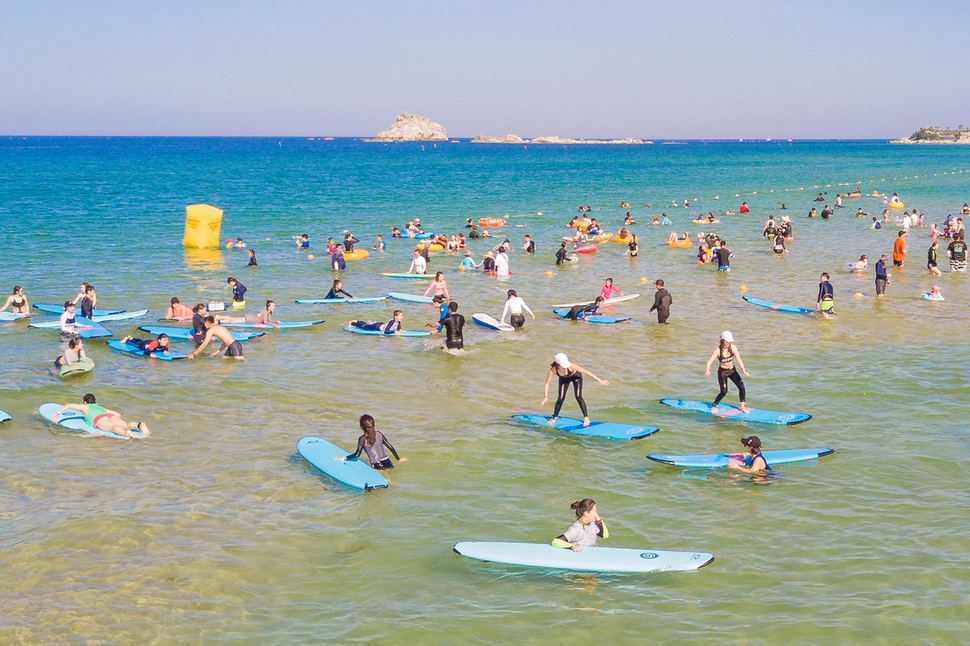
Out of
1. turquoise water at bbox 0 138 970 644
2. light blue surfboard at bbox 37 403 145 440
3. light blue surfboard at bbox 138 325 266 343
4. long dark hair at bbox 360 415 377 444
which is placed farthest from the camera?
light blue surfboard at bbox 138 325 266 343

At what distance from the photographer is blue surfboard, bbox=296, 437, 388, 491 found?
47.4 ft

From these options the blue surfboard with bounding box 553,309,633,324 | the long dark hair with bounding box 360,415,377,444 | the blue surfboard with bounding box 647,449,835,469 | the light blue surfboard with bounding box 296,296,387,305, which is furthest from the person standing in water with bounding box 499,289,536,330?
the long dark hair with bounding box 360,415,377,444

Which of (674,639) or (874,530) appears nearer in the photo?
(674,639)

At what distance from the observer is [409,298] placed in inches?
1198

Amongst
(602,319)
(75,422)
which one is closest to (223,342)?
(75,422)

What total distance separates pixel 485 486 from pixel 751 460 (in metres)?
4.57

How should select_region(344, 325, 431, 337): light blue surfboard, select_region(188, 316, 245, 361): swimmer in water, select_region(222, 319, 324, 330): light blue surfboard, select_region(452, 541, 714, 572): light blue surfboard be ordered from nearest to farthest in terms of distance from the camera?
select_region(452, 541, 714, 572): light blue surfboard → select_region(188, 316, 245, 361): swimmer in water → select_region(344, 325, 431, 337): light blue surfboard → select_region(222, 319, 324, 330): light blue surfboard

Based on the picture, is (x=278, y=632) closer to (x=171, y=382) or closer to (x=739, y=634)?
(x=739, y=634)

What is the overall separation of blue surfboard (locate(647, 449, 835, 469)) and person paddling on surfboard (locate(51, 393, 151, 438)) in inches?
400

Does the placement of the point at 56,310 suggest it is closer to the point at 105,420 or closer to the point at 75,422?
the point at 75,422

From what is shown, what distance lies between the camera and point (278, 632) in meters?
10.4

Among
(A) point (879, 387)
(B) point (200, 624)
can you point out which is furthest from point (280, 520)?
(A) point (879, 387)

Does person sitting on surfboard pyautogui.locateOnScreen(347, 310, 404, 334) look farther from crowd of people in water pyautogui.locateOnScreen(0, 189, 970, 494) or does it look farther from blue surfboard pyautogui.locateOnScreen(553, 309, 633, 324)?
blue surfboard pyautogui.locateOnScreen(553, 309, 633, 324)

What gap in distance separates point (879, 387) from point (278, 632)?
1483cm
